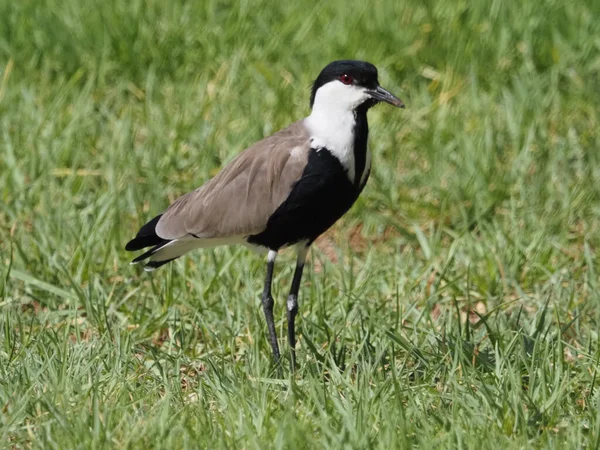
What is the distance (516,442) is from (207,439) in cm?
91

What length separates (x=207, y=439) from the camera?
10.9 ft

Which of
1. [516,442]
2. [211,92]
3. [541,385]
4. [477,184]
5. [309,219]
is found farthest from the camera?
[211,92]

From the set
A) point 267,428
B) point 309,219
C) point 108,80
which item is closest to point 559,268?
point 309,219

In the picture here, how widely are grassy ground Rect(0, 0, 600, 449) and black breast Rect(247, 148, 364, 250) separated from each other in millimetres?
385

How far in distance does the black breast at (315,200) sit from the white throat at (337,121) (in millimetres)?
37

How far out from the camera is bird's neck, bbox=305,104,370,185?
414 centimetres

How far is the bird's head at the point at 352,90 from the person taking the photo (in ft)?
13.9

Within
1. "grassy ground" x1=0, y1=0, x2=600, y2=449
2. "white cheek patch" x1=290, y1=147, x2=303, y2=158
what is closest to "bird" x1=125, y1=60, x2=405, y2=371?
"white cheek patch" x1=290, y1=147, x2=303, y2=158

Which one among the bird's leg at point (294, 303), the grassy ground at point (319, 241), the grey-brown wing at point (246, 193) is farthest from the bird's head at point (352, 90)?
the grassy ground at point (319, 241)

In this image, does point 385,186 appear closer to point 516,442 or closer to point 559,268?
point 559,268

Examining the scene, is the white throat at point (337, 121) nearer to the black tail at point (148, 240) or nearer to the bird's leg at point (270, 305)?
the bird's leg at point (270, 305)

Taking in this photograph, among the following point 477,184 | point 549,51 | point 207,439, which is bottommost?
point 207,439

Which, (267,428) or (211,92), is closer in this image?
(267,428)

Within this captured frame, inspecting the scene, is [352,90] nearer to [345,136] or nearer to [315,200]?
[345,136]
